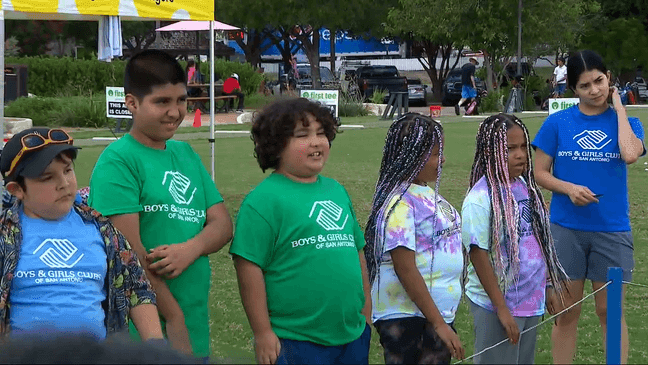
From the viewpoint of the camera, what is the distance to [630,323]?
22.5 feet

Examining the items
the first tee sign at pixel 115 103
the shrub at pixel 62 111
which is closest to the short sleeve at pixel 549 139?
the first tee sign at pixel 115 103

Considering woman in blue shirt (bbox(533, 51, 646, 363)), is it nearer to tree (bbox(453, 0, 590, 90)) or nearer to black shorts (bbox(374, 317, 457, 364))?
black shorts (bbox(374, 317, 457, 364))

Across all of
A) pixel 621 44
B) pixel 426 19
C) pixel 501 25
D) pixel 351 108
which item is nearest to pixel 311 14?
pixel 426 19

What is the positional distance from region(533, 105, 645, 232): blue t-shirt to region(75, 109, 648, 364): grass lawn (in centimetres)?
91

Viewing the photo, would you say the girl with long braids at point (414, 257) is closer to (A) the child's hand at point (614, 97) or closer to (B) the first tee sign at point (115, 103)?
(A) the child's hand at point (614, 97)

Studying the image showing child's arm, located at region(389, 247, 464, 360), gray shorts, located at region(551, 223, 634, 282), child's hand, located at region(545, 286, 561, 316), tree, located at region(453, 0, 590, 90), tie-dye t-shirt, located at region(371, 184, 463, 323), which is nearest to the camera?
child's arm, located at region(389, 247, 464, 360)

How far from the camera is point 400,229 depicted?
409cm

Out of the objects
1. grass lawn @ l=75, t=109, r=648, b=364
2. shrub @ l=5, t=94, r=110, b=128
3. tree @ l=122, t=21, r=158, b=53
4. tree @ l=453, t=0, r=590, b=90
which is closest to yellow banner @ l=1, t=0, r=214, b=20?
grass lawn @ l=75, t=109, r=648, b=364

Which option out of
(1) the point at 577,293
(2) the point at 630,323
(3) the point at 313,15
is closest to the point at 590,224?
(1) the point at 577,293

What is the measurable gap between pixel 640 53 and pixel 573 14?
756 cm

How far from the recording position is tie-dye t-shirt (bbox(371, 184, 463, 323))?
415cm

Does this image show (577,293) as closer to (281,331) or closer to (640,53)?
(281,331)

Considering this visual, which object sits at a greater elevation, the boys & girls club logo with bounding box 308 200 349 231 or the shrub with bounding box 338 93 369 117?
the boys & girls club logo with bounding box 308 200 349 231

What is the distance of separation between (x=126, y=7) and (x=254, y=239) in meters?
7.91
